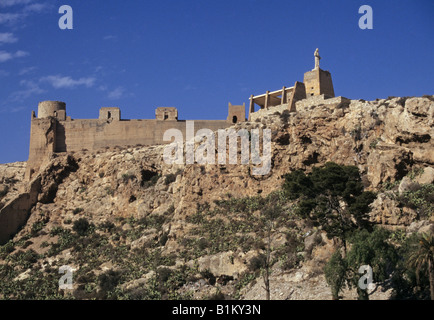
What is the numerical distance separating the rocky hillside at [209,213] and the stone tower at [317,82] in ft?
13.1

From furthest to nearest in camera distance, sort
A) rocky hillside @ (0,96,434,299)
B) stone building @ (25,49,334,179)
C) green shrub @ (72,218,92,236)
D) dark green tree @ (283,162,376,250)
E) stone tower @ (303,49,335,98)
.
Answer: stone building @ (25,49,334,179), stone tower @ (303,49,335,98), green shrub @ (72,218,92,236), rocky hillside @ (0,96,434,299), dark green tree @ (283,162,376,250)

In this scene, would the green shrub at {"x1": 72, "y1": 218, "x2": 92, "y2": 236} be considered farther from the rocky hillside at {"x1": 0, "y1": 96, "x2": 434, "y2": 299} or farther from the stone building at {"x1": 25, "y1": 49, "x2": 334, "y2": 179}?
the stone building at {"x1": 25, "y1": 49, "x2": 334, "y2": 179}

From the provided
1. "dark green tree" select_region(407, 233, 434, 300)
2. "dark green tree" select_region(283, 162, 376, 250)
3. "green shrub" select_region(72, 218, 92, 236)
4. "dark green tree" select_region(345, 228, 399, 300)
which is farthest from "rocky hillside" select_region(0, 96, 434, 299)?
"dark green tree" select_region(407, 233, 434, 300)

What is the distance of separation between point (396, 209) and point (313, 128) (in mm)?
10216

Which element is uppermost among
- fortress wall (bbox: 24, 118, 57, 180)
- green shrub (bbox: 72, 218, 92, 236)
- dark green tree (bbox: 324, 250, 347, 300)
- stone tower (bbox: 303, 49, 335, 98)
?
stone tower (bbox: 303, 49, 335, 98)

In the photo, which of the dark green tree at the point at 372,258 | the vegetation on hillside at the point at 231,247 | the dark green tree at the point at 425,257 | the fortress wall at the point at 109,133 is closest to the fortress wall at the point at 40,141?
the fortress wall at the point at 109,133

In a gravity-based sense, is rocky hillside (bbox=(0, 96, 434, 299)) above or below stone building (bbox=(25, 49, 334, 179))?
below

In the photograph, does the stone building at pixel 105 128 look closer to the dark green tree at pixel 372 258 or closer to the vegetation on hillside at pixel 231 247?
the vegetation on hillside at pixel 231 247

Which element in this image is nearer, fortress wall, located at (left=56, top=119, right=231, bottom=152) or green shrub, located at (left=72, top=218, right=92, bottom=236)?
green shrub, located at (left=72, top=218, right=92, bottom=236)

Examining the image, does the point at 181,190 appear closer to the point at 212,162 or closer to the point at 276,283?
the point at 212,162

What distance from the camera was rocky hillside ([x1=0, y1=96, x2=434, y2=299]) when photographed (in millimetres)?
34969

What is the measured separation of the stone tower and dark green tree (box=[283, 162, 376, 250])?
13.8 metres

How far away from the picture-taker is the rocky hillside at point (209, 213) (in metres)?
35.0
